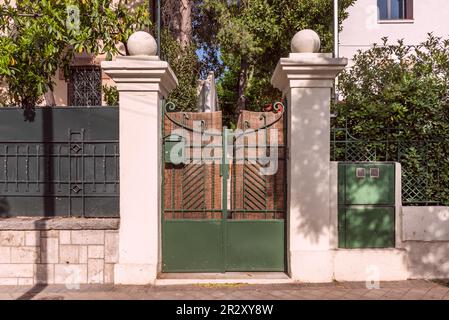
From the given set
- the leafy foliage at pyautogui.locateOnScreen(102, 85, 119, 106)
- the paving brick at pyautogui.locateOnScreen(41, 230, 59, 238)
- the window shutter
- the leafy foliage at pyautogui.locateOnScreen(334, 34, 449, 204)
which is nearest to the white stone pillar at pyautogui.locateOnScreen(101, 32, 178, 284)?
the paving brick at pyautogui.locateOnScreen(41, 230, 59, 238)

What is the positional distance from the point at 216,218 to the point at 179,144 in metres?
1.30

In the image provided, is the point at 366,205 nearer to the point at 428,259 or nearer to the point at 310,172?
the point at 310,172

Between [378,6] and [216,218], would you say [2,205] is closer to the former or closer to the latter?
[216,218]

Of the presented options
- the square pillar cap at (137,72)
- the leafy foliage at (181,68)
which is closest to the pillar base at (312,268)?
the square pillar cap at (137,72)

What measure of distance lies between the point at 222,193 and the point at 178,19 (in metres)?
8.50

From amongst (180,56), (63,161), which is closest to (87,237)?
(63,161)

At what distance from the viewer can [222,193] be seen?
6402 millimetres

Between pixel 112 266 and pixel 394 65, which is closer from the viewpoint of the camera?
pixel 112 266

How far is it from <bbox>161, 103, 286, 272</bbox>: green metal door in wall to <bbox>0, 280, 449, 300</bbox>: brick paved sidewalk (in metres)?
0.54

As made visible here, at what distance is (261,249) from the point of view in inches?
251

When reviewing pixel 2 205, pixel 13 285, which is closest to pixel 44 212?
pixel 2 205

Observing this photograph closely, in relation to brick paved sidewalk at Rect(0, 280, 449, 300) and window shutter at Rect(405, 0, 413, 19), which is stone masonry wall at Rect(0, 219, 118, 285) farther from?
window shutter at Rect(405, 0, 413, 19)

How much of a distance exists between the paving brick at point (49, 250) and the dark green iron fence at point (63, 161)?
443 mm

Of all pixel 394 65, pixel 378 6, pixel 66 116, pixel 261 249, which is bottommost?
pixel 261 249
